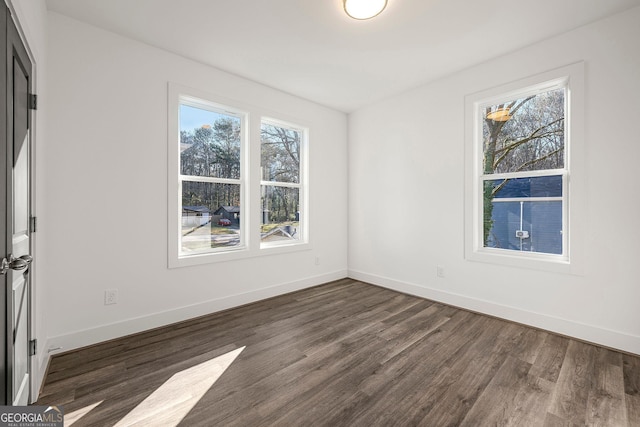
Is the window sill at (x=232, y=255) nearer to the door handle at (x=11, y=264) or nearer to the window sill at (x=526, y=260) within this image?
the door handle at (x=11, y=264)

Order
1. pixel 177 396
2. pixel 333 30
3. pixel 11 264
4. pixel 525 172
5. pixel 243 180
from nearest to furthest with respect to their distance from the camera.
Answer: pixel 11 264, pixel 177 396, pixel 333 30, pixel 525 172, pixel 243 180

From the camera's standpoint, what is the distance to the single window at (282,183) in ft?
12.7

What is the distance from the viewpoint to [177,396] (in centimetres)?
182

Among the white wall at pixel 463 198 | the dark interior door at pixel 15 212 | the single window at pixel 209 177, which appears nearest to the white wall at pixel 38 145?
the dark interior door at pixel 15 212

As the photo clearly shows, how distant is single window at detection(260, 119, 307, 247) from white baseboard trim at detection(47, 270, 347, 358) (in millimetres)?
642

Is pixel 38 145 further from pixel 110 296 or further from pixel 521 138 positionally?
pixel 521 138

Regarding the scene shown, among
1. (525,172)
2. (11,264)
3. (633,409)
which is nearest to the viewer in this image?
(11,264)

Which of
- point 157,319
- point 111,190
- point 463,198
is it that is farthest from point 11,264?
point 463,198

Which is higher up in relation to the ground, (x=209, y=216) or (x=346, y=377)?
(x=209, y=216)

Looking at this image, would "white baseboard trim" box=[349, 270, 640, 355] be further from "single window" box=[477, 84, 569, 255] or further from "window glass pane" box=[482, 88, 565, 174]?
"window glass pane" box=[482, 88, 565, 174]

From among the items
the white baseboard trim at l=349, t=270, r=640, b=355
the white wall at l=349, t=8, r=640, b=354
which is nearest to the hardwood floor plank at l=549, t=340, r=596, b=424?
the white baseboard trim at l=349, t=270, r=640, b=355

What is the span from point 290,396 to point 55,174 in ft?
8.22

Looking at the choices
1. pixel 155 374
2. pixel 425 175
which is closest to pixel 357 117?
pixel 425 175

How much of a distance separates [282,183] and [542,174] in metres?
2.97
